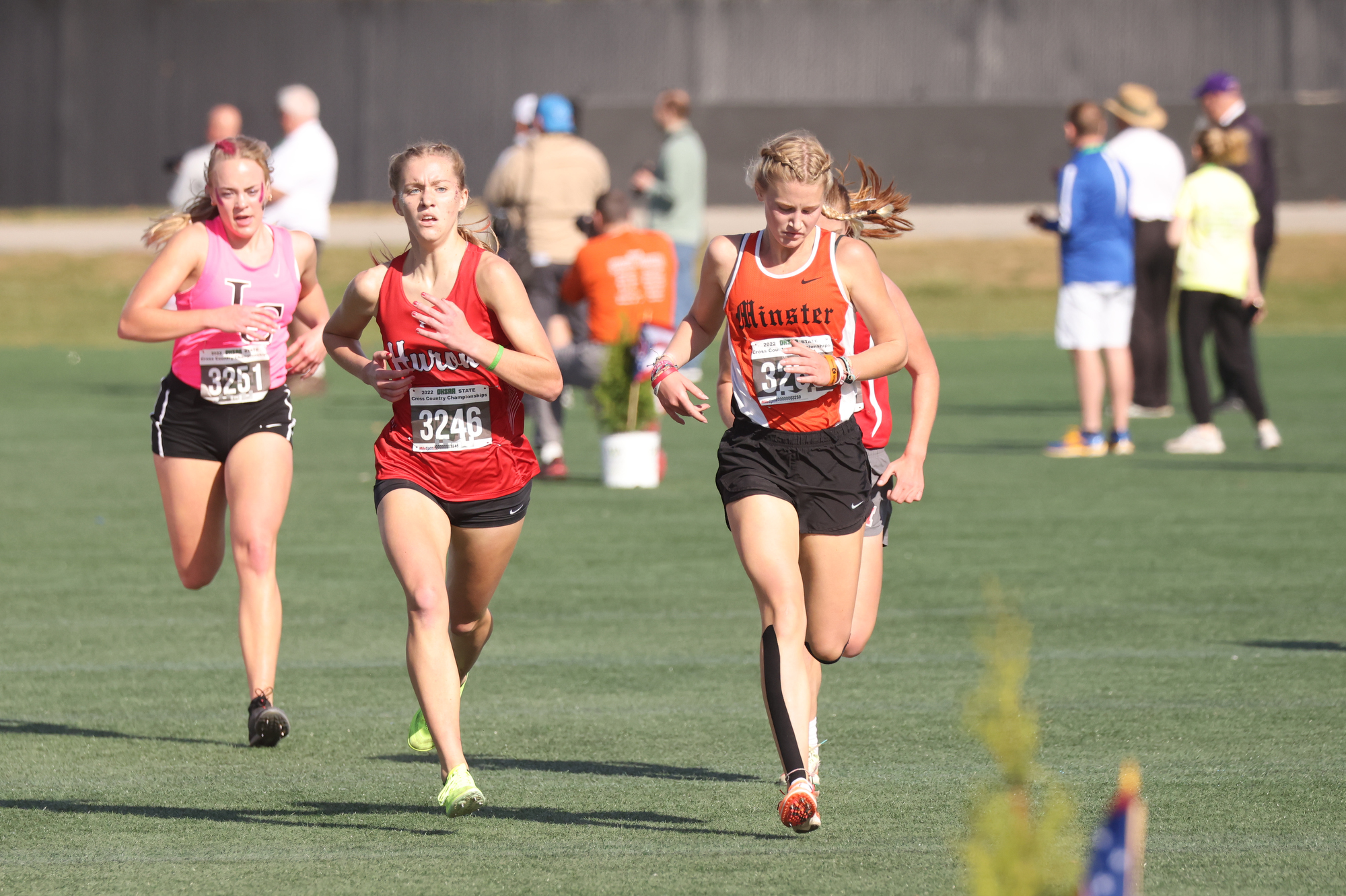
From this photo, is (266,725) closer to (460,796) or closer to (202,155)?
(460,796)

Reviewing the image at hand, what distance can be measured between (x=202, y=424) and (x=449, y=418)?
1404 millimetres

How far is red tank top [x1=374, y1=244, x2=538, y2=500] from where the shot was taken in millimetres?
5668

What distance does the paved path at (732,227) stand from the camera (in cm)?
2997

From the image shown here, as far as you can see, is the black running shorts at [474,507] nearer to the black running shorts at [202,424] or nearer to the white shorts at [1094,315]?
the black running shorts at [202,424]

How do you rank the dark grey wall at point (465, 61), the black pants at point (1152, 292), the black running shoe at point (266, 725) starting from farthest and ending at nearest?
the dark grey wall at point (465, 61) → the black pants at point (1152, 292) → the black running shoe at point (266, 725)

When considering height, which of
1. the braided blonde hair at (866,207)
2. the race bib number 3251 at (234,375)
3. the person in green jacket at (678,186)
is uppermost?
the person in green jacket at (678,186)

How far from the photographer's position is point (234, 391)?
22.1ft

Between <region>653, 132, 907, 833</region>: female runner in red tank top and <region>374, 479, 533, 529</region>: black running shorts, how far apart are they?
1.81ft

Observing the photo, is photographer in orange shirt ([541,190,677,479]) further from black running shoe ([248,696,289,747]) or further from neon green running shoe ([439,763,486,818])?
neon green running shoe ([439,763,486,818])

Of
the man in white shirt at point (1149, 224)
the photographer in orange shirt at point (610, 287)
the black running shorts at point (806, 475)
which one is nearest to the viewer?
the black running shorts at point (806, 475)

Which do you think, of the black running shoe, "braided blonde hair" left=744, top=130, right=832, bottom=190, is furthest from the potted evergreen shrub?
"braided blonde hair" left=744, top=130, right=832, bottom=190

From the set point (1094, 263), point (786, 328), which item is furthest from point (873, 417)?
point (1094, 263)

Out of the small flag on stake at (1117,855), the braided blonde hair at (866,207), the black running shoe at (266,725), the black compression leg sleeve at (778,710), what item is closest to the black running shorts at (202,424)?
the black running shoe at (266,725)

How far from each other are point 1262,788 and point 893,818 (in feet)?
3.63
